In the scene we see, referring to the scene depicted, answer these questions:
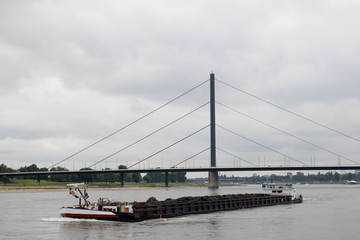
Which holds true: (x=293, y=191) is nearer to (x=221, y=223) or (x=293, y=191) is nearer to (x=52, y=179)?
(x=221, y=223)

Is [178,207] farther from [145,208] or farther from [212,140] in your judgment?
[212,140]

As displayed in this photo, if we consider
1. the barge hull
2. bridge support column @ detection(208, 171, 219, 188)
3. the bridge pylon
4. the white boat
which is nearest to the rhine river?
the barge hull

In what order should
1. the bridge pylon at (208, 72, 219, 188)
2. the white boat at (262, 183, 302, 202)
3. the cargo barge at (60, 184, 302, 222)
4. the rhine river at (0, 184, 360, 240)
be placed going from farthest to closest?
the bridge pylon at (208, 72, 219, 188) < the white boat at (262, 183, 302, 202) < the cargo barge at (60, 184, 302, 222) < the rhine river at (0, 184, 360, 240)

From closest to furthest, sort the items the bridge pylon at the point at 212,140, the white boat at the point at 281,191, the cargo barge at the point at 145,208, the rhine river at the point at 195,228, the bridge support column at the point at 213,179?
the rhine river at the point at 195,228, the cargo barge at the point at 145,208, the white boat at the point at 281,191, the bridge pylon at the point at 212,140, the bridge support column at the point at 213,179

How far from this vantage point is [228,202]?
163ft

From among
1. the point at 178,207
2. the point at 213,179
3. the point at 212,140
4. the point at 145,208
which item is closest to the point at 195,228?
the point at 145,208

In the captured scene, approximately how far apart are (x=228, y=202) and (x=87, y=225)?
19.1 meters

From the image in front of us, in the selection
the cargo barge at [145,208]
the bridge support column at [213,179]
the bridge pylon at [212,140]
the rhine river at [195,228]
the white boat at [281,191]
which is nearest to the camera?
the rhine river at [195,228]

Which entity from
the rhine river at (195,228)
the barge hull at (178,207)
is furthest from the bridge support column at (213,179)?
the rhine river at (195,228)

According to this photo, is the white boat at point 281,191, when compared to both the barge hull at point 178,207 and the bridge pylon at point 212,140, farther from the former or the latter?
the bridge pylon at point 212,140

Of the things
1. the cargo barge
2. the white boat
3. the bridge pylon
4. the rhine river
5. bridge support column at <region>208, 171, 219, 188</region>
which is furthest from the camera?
bridge support column at <region>208, 171, 219, 188</region>

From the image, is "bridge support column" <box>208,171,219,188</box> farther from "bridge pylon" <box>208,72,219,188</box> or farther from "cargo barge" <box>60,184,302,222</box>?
"cargo barge" <box>60,184,302,222</box>

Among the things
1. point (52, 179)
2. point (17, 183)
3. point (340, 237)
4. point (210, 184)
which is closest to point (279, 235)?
point (340, 237)

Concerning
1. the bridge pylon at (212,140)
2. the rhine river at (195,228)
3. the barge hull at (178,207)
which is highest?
the bridge pylon at (212,140)
